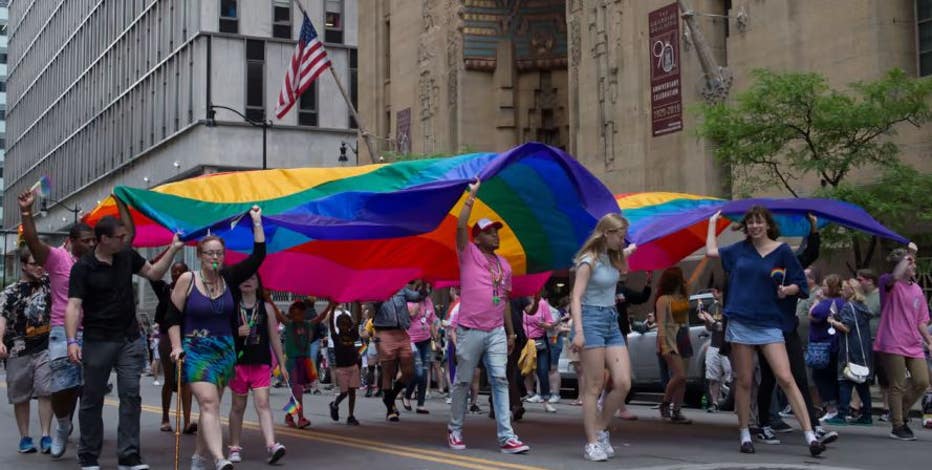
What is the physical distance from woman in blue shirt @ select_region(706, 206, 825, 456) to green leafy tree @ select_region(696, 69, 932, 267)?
10662mm

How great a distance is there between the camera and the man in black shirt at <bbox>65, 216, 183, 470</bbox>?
946 centimetres


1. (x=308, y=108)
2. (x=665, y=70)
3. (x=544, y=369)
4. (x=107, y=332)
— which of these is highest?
(x=308, y=108)

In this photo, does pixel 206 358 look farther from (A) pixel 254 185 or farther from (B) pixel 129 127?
(B) pixel 129 127

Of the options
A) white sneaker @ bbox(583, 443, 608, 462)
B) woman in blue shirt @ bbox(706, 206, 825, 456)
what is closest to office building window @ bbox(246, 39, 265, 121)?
woman in blue shirt @ bbox(706, 206, 825, 456)

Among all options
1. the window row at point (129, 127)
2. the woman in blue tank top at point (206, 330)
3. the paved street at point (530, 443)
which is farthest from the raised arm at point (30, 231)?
the window row at point (129, 127)

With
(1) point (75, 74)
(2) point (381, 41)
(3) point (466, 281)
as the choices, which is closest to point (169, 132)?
(2) point (381, 41)

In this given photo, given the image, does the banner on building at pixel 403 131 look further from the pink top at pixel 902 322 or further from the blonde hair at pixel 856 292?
the pink top at pixel 902 322

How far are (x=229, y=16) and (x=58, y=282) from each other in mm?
53475

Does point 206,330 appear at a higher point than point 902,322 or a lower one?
higher

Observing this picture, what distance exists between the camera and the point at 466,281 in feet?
34.9

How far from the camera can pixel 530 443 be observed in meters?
11.6

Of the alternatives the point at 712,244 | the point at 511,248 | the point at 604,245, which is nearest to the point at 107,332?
the point at 604,245

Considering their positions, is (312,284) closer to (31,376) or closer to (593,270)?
(31,376)

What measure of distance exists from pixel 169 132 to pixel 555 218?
54.2 m
